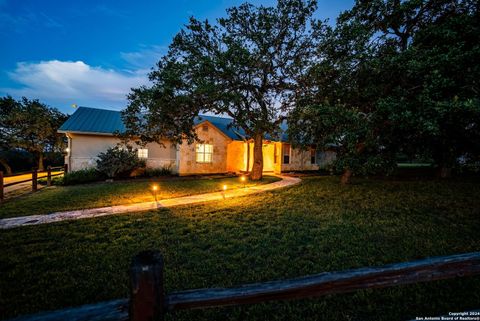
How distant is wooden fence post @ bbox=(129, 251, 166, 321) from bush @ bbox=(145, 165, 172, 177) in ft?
51.4

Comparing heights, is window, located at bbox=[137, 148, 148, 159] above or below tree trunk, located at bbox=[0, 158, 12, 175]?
above

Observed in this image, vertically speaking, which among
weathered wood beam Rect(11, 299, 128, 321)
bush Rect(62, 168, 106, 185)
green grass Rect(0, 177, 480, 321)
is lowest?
green grass Rect(0, 177, 480, 321)

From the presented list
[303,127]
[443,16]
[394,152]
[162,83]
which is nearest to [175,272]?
[303,127]

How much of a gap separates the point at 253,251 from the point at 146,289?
334 centimetres

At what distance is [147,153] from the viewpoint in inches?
662

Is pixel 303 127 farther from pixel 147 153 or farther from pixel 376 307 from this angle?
pixel 147 153

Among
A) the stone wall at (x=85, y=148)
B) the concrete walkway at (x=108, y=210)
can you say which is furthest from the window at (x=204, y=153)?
the concrete walkway at (x=108, y=210)

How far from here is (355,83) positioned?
7.48m

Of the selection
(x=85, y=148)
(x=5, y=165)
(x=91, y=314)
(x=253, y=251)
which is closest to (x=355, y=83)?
(x=253, y=251)

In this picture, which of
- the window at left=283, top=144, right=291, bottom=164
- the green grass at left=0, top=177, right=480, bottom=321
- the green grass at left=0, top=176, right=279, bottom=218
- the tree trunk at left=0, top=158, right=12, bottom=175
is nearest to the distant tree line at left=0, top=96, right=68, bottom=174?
the tree trunk at left=0, top=158, right=12, bottom=175

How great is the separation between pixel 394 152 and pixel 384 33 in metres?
5.37

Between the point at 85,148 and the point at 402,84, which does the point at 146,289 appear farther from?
the point at 85,148

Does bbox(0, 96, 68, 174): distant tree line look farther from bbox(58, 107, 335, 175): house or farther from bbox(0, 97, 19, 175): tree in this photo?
bbox(58, 107, 335, 175): house

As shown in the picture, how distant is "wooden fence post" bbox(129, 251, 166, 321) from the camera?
1299mm
